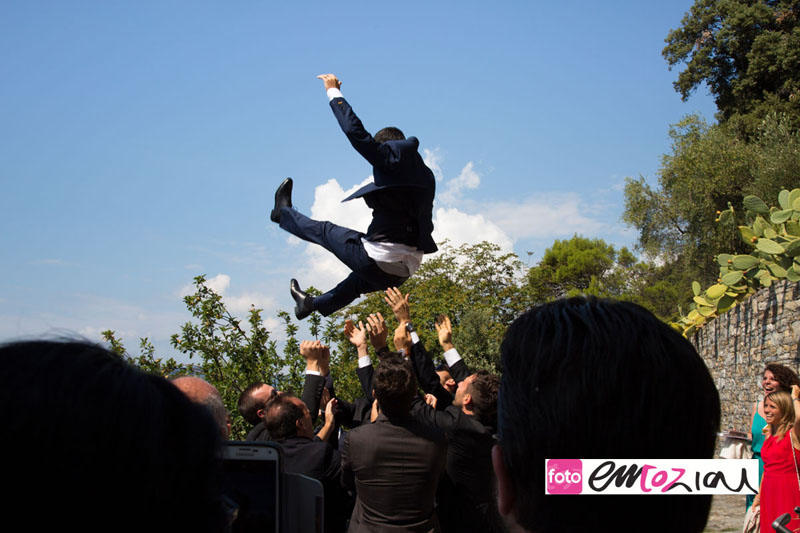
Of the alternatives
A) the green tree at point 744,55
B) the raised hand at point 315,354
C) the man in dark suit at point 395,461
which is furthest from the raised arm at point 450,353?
the green tree at point 744,55

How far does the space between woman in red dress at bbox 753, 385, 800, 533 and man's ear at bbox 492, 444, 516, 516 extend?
4.30 meters

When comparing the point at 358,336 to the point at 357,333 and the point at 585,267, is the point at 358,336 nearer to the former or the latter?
the point at 357,333

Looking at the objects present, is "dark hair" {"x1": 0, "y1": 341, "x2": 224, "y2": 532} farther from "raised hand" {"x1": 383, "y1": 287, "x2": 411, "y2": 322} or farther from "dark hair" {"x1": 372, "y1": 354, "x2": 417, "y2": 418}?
"raised hand" {"x1": 383, "y1": 287, "x2": 411, "y2": 322}

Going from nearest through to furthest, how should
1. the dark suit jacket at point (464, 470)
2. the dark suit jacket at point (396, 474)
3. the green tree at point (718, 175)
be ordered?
1. the dark suit jacket at point (396, 474)
2. the dark suit jacket at point (464, 470)
3. the green tree at point (718, 175)

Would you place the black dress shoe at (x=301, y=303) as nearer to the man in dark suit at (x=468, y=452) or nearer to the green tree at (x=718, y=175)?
the man in dark suit at (x=468, y=452)

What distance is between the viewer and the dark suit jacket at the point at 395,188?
4438 mm

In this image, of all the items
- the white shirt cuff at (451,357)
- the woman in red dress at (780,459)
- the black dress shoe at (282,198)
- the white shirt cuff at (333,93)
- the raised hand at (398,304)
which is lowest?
the woman in red dress at (780,459)

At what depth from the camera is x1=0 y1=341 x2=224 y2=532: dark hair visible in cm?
79

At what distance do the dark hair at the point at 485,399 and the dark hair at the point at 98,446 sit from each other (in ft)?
10.4

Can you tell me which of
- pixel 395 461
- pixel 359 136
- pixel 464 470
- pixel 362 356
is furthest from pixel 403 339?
pixel 359 136

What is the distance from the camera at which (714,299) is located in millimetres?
12812

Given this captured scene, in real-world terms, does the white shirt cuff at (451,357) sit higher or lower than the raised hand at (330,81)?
lower

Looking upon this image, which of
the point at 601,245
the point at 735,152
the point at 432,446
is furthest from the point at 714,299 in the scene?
the point at 601,245

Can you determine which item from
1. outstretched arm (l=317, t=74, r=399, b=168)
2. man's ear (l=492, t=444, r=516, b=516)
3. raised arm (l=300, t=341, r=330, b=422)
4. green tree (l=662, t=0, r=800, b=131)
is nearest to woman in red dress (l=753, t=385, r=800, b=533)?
raised arm (l=300, t=341, r=330, b=422)
